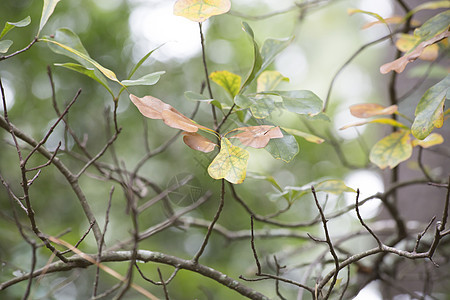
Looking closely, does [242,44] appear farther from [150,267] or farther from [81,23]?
[150,267]

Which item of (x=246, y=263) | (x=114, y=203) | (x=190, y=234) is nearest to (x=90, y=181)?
(x=114, y=203)

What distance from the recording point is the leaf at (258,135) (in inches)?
21.1

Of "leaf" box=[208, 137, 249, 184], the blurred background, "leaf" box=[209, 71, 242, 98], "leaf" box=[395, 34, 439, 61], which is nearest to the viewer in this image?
"leaf" box=[208, 137, 249, 184]

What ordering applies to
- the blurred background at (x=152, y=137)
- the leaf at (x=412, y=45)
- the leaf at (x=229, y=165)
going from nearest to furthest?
1. the leaf at (x=229, y=165)
2. the leaf at (x=412, y=45)
3. the blurred background at (x=152, y=137)

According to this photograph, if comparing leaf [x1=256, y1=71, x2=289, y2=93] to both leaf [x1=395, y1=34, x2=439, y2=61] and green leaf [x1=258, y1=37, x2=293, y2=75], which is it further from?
leaf [x1=395, y1=34, x2=439, y2=61]

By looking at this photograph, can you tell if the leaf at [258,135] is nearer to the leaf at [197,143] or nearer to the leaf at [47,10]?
the leaf at [197,143]

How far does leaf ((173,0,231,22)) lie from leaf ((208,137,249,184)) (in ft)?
0.58

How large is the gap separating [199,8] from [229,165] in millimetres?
229

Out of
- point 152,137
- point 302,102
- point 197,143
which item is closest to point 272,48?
point 302,102

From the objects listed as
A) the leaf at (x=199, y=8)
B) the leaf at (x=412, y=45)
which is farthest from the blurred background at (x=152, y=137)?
the leaf at (x=199, y=8)

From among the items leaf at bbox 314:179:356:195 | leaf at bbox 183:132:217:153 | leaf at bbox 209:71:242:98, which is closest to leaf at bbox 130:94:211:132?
leaf at bbox 183:132:217:153

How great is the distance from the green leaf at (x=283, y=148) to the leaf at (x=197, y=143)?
8cm

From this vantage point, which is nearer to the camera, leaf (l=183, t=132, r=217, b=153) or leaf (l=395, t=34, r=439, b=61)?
leaf (l=183, t=132, r=217, b=153)

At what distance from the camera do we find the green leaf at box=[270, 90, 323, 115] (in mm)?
593
